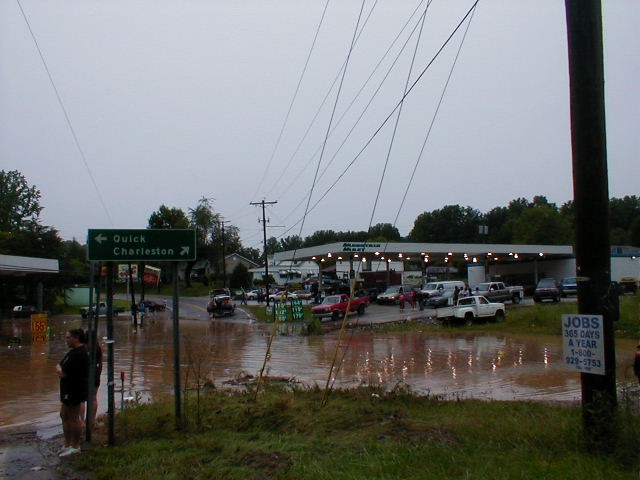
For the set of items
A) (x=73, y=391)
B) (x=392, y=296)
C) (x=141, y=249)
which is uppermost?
(x=141, y=249)

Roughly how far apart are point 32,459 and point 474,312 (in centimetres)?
2932

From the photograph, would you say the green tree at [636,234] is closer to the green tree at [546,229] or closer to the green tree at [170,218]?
the green tree at [546,229]

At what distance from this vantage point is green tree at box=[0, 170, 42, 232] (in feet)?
324

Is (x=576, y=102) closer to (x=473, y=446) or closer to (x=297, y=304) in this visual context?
(x=473, y=446)

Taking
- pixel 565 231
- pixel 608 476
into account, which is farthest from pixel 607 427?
pixel 565 231

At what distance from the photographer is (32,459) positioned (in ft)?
26.7

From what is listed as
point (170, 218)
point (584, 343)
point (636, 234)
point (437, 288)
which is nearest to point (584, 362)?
point (584, 343)

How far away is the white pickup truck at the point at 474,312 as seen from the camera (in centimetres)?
3488

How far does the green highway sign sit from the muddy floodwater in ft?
Result: 4.94

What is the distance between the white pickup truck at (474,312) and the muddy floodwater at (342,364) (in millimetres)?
1879

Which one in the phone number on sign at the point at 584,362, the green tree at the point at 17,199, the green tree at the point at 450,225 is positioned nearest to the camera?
the phone number on sign at the point at 584,362

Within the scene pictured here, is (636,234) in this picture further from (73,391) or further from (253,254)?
(73,391)

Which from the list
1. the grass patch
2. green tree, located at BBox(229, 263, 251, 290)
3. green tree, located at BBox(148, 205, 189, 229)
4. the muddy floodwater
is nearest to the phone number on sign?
the grass patch

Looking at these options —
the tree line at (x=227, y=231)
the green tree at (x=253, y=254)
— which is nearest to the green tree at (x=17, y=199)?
the tree line at (x=227, y=231)
